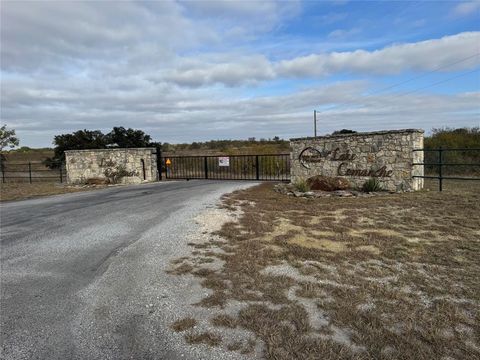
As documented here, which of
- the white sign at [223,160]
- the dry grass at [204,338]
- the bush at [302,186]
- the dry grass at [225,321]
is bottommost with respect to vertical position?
the dry grass at [204,338]

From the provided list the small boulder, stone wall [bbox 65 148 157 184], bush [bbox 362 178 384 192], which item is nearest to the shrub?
stone wall [bbox 65 148 157 184]

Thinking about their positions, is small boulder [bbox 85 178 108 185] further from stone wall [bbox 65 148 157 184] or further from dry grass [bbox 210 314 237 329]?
dry grass [bbox 210 314 237 329]

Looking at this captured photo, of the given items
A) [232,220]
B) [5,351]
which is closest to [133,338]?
[5,351]


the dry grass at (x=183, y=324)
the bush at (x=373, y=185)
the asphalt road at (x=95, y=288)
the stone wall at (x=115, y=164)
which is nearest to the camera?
the asphalt road at (x=95, y=288)

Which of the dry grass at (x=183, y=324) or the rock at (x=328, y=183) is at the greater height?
the rock at (x=328, y=183)

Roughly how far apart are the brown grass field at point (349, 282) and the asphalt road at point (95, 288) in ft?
1.32

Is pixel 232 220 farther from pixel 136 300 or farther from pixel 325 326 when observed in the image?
pixel 325 326

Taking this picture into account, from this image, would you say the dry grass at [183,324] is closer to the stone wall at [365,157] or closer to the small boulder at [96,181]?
the stone wall at [365,157]

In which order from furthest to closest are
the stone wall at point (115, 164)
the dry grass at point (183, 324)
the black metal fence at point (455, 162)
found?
the stone wall at point (115, 164) → the black metal fence at point (455, 162) → the dry grass at point (183, 324)

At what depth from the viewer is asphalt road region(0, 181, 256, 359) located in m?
3.34

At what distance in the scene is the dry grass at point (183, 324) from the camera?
3551 mm

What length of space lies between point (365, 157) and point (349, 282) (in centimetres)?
901

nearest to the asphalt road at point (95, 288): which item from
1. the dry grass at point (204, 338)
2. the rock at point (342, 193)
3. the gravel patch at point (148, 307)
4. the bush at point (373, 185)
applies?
the gravel patch at point (148, 307)

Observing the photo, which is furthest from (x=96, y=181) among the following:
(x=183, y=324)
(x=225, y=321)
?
(x=225, y=321)
